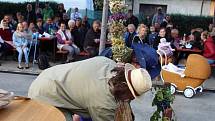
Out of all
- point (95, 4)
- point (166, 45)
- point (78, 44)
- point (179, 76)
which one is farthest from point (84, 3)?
point (179, 76)

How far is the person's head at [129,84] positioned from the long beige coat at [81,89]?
0.24ft

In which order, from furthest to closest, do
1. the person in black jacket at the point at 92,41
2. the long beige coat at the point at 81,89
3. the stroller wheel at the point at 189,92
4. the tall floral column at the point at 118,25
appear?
the person in black jacket at the point at 92,41
the stroller wheel at the point at 189,92
the tall floral column at the point at 118,25
the long beige coat at the point at 81,89

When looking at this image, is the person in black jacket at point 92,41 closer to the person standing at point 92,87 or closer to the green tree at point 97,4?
the person standing at point 92,87

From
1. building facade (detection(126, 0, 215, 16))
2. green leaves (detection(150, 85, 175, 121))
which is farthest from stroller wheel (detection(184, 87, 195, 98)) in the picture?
building facade (detection(126, 0, 215, 16))

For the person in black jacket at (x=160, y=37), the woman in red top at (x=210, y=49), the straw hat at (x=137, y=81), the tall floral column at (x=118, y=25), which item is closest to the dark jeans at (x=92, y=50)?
the person in black jacket at (x=160, y=37)

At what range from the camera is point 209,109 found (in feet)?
27.8

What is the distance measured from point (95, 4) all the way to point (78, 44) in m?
9.53

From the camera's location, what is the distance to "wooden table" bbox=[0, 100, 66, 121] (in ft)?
9.21

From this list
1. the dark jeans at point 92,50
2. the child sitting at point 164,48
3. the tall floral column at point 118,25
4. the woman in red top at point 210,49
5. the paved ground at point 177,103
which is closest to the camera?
the tall floral column at point 118,25

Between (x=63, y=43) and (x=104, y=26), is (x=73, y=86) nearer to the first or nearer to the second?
(x=104, y=26)

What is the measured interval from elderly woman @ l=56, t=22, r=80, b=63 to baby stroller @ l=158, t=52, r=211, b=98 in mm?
2985

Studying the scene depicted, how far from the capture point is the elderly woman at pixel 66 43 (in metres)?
11.7

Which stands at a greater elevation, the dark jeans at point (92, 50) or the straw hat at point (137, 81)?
the straw hat at point (137, 81)

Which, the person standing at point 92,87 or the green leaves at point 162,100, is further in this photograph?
the green leaves at point 162,100
